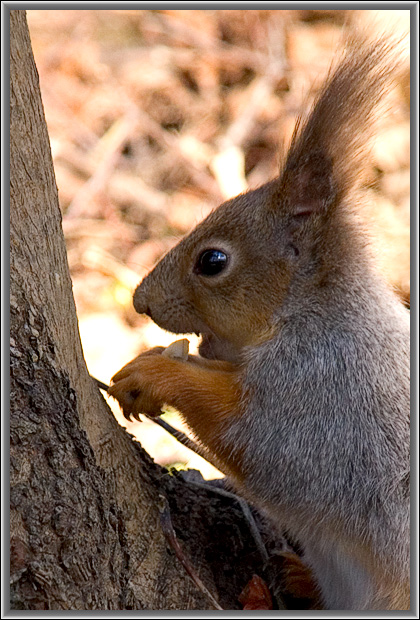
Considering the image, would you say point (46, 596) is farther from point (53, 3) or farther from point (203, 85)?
point (203, 85)

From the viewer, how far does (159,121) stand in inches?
211

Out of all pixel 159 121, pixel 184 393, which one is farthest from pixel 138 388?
pixel 159 121

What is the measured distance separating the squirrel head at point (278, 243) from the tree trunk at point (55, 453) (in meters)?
0.47

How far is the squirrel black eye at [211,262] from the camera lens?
2.15 m

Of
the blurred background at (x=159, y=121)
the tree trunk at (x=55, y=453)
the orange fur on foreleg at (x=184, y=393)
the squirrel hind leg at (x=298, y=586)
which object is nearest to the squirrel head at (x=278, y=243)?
the orange fur on foreleg at (x=184, y=393)

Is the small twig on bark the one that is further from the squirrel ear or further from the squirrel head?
the squirrel ear

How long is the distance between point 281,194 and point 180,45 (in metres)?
3.89

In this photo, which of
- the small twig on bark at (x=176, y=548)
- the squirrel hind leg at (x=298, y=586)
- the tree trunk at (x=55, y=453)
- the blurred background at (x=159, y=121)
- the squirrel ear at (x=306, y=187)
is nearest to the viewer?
the tree trunk at (x=55, y=453)

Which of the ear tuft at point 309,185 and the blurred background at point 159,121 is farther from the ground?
the blurred background at point 159,121

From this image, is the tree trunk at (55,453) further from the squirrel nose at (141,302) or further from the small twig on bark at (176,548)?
the squirrel nose at (141,302)

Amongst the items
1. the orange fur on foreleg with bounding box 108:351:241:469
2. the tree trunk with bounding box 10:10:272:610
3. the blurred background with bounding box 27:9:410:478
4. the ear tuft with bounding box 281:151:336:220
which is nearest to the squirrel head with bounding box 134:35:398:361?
the ear tuft with bounding box 281:151:336:220

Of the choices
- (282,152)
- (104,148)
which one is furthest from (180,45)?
(282,152)

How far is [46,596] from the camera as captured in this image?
5.05ft

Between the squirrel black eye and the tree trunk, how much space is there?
0.55 meters
